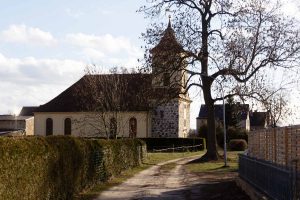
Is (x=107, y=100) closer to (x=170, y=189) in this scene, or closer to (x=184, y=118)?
(x=184, y=118)

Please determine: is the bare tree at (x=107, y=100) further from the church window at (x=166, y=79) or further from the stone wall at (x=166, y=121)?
the church window at (x=166, y=79)

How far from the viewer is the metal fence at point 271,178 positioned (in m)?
12.5

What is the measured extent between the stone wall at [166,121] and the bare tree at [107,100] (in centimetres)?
384

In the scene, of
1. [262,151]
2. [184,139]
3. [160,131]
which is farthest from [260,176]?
[160,131]

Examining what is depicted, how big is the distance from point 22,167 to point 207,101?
35399mm

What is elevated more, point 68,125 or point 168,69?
point 168,69

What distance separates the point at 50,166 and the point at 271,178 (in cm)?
597

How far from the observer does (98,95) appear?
70625 mm

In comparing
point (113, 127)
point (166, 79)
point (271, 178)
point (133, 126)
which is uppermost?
point (166, 79)

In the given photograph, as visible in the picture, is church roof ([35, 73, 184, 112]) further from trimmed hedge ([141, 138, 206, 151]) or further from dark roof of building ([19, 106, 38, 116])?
dark roof of building ([19, 106, 38, 116])

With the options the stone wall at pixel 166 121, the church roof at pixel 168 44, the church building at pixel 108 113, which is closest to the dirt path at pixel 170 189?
the church roof at pixel 168 44

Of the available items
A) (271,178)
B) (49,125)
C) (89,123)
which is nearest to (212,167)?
(271,178)

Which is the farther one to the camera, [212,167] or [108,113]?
[108,113]

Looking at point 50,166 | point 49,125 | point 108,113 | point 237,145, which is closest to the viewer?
point 50,166
